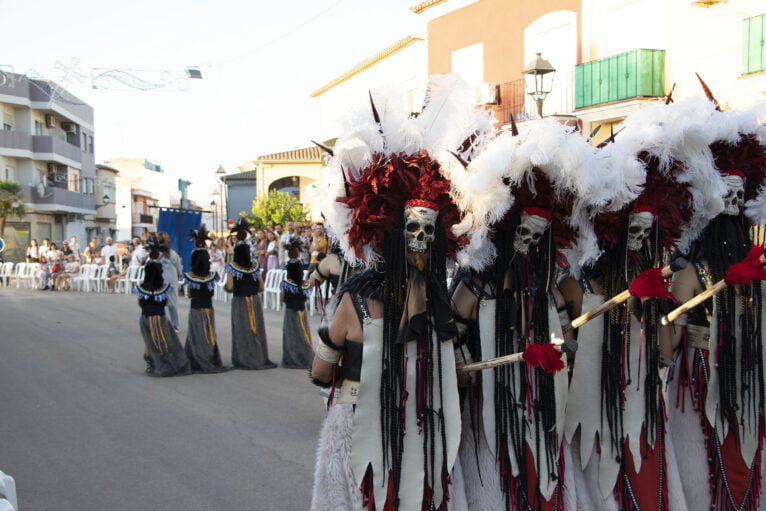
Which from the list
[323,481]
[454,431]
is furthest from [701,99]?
[323,481]

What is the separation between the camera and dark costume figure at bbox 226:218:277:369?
8938mm

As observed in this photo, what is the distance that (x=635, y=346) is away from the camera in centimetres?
369

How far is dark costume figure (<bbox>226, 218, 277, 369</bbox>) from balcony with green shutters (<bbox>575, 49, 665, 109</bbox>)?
9.20 m

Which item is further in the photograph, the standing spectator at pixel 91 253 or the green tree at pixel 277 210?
the green tree at pixel 277 210

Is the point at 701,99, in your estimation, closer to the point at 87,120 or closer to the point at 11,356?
the point at 11,356

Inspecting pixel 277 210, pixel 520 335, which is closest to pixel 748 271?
pixel 520 335

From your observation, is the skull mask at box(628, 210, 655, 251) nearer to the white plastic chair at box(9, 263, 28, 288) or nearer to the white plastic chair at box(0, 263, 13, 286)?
the white plastic chair at box(9, 263, 28, 288)

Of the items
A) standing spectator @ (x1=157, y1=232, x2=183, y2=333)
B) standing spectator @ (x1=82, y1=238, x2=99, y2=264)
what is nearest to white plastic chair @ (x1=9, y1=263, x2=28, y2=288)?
standing spectator @ (x1=82, y1=238, x2=99, y2=264)

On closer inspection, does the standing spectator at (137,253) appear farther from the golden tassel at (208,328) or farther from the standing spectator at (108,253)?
the golden tassel at (208,328)

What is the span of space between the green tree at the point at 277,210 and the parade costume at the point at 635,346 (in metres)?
27.7

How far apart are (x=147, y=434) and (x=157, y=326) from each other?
2697 millimetres

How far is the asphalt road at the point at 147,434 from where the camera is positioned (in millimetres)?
4867

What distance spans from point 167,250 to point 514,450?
7.51m

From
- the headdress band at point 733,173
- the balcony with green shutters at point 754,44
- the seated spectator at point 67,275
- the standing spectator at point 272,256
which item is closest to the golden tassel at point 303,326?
the headdress band at point 733,173
